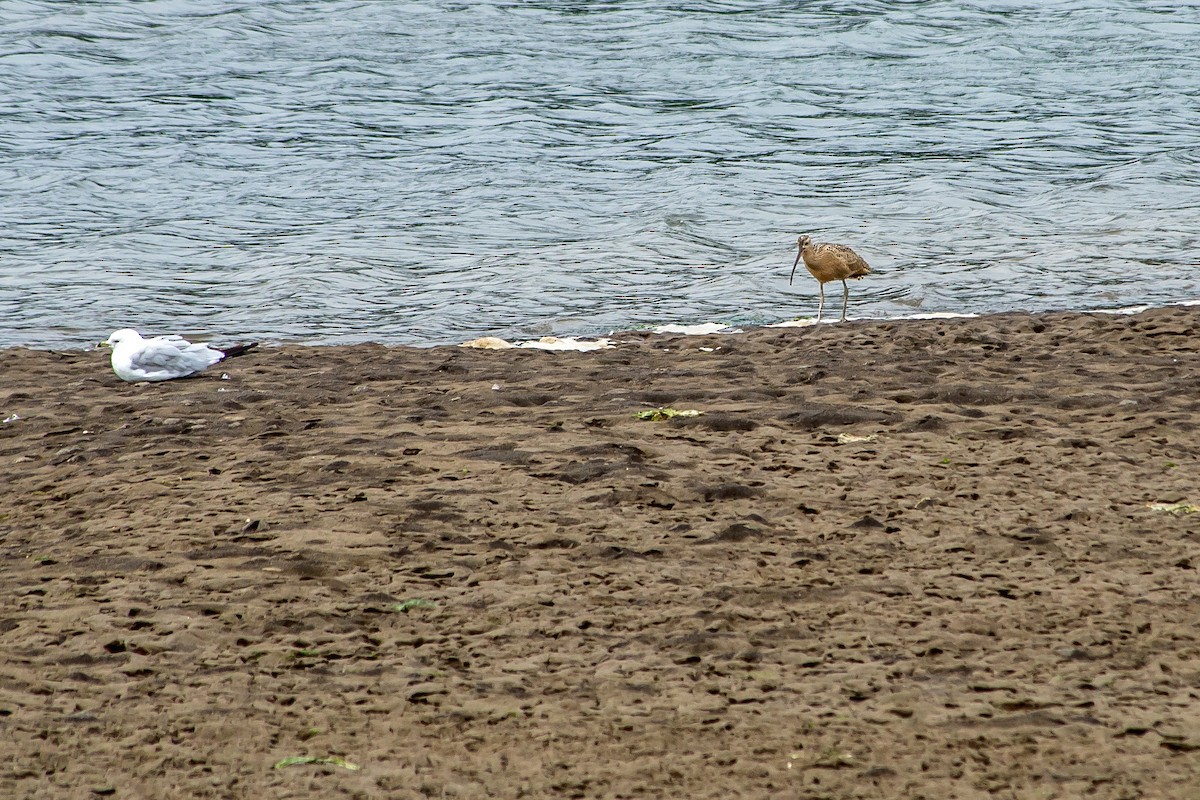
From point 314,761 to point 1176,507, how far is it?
3.15 meters

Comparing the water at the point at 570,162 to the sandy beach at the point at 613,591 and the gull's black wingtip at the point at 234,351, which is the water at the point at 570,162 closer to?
the gull's black wingtip at the point at 234,351

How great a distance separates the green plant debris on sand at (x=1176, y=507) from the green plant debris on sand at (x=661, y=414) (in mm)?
2033

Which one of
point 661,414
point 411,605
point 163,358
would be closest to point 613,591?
point 411,605

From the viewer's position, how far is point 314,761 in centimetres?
321

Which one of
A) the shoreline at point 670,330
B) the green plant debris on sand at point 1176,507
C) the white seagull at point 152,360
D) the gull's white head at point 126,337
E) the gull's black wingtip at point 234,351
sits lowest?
the shoreline at point 670,330

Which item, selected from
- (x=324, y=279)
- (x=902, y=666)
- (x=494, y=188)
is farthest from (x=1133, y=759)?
(x=494, y=188)

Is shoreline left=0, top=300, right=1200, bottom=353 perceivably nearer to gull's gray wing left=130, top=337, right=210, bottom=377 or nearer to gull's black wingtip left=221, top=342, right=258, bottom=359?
gull's black wingtip left=221, top=342, right=258, bottom=359

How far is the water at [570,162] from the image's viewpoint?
10.5 m

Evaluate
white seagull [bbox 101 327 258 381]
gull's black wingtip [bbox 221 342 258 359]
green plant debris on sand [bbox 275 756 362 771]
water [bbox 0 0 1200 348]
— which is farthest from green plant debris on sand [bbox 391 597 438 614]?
water [bbox 0 0 1200 348]

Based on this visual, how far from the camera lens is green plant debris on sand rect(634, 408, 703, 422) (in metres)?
5.85

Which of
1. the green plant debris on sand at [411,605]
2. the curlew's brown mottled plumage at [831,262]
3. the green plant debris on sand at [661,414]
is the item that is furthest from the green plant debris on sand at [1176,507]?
Result: the curlew's brown mottled plumage at [831,262]

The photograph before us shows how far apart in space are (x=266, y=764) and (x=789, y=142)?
47.5 feet

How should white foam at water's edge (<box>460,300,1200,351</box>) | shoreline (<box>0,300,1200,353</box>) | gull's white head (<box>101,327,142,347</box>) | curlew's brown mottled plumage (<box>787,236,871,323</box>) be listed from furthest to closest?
curlew's brown mottled plumage (<box>787,236,871,323</box>), shoreline (<box>0,300,1200,353</box>), white foam at water's edge (<box>460,300,1200,351</box>), gull's white head (<box>101,327,142,347</box>)

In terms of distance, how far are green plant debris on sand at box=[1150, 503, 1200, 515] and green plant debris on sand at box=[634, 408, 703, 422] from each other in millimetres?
2033
